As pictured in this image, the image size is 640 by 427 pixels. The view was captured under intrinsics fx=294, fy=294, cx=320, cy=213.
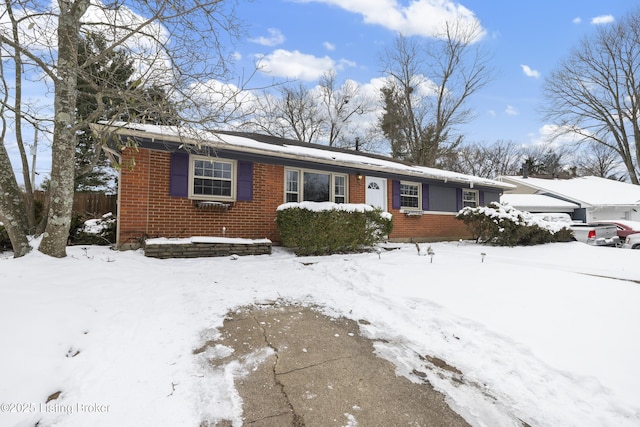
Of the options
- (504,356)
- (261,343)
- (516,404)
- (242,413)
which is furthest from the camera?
(261,343)

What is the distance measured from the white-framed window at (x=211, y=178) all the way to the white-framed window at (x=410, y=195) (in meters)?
6.39

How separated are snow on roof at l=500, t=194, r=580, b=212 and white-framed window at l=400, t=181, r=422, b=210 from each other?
11.3 meters

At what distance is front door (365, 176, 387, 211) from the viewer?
10.4m

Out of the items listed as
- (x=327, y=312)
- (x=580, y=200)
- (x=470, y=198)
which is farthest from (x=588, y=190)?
(x=327, y=312)

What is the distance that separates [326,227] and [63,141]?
5.22 m

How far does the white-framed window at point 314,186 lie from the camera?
902 centimetres

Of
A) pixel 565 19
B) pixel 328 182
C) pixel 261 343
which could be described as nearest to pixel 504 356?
pixel 261 343

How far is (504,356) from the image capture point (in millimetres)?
2621

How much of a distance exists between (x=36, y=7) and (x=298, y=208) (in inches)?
213

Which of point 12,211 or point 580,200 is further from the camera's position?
point 580,200

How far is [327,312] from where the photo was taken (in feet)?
12.3

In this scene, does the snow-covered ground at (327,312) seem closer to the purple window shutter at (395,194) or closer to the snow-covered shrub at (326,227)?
the snow-covered shrub at (326,227)

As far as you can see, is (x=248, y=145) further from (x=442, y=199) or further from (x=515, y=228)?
A: (x=442, y=199)

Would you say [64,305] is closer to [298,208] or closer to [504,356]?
[504,356]
